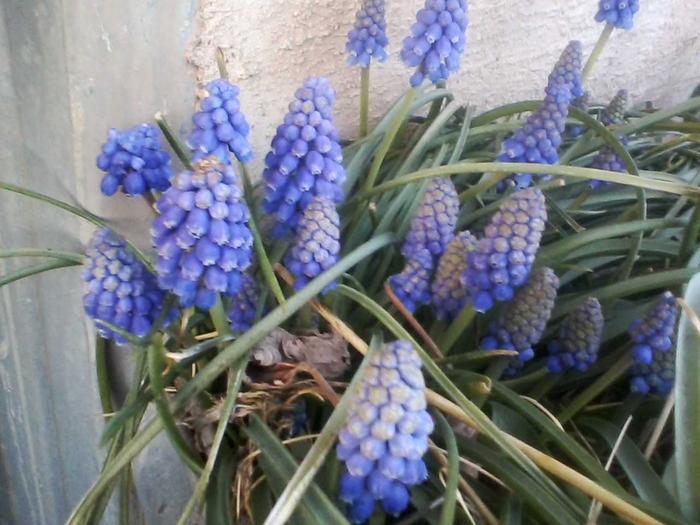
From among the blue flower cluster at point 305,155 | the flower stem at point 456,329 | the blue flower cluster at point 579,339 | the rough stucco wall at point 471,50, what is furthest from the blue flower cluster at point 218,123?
the blue flower cluster at point 579,339

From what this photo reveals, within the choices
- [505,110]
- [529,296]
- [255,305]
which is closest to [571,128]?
[505,110]

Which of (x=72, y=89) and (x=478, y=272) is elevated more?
(x=72, y=89)

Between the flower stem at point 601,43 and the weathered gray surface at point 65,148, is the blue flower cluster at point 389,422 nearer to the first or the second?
the weathered gray surface at point 65,148

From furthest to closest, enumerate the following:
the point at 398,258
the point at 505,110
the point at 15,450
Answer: the point at 15,450
the point at 505,110
the point at 398,258

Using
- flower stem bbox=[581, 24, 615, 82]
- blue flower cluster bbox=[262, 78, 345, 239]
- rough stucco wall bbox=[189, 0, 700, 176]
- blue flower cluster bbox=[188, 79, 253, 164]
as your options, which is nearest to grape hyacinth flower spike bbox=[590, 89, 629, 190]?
flower stem bbox=[581, 24, 615, 82]

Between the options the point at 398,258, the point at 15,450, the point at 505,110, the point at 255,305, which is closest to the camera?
the point at 255,305

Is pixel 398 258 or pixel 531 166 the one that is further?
pixel 398 258

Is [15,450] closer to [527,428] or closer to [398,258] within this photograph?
[398,258]

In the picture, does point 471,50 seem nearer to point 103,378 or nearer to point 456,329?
point 456,329
